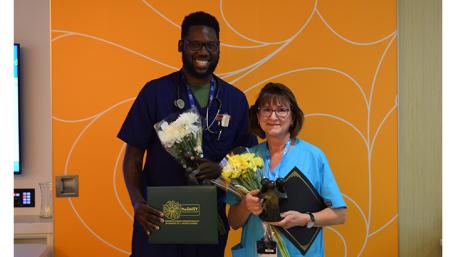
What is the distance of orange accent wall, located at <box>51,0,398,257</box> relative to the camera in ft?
10.0

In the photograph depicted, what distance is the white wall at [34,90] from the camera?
170 inches

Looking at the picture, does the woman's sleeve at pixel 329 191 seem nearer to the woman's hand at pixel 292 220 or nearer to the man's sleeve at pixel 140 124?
the woman's hand at pixel 292 220

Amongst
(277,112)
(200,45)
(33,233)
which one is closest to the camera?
(277,112)

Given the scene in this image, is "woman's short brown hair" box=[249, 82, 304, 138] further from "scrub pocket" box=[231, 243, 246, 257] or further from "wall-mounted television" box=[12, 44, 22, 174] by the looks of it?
"wall-mounted television" box=[12, 44, 22, 174]

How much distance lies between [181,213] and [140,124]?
53cm

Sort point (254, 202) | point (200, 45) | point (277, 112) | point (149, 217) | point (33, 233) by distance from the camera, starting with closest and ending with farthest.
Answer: point (254, 202) < point (277, 112) < point (149, 217) < point (200, 45) < point (33, 233)

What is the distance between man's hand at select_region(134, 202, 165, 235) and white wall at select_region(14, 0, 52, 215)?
227cm

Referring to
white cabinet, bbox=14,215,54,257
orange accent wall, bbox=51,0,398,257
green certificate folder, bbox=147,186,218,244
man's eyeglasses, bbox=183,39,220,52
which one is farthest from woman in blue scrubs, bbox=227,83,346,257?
white cabinet, bbox=14,215,54,257

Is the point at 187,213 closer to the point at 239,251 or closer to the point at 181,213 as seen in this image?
the point at 181,213

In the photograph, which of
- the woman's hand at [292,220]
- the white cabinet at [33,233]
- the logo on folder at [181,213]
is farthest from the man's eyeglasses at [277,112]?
the white cabinet at [33,233]

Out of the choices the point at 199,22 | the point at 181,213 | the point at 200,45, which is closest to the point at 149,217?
the point at 181,213

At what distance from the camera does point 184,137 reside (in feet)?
7.29

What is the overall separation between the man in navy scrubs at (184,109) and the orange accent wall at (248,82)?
560 mm
